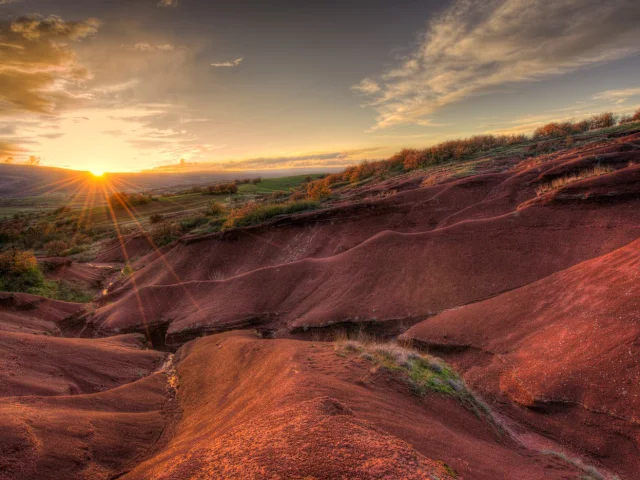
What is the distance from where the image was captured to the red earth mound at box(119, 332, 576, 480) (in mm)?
3471

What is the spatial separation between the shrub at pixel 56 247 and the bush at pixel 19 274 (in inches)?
683

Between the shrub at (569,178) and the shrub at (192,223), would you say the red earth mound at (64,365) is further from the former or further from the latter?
the shrub at (192,223)

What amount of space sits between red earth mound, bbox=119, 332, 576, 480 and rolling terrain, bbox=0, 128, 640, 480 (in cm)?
4

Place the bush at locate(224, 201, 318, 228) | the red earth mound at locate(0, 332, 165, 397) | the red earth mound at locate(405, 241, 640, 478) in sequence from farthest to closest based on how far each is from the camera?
the bush at locate(224, 201, 318, 228) < the red earth mound at locate(0, 332, 165, 397) < the red earth mound at locate(405, 241, 640, 478)

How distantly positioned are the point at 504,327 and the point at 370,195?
1653cm

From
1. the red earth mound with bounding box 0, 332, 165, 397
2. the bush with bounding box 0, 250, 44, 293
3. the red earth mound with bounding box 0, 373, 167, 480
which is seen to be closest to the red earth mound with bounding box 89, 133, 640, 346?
the red earth mound with bounding box 0, 332, 165, 397

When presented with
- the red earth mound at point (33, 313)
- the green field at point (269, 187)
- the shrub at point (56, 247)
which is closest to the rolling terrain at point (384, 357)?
the red earth mound at point (33, 313)

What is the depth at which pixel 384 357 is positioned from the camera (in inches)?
317

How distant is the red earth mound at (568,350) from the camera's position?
642 centimetres

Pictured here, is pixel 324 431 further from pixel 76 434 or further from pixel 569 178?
pixel 569 178

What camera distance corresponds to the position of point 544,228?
13.1 m

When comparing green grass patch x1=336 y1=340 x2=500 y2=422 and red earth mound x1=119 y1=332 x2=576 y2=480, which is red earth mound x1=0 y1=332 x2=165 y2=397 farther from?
green grass patch x1=336 y1=340 x2=500 y2=422

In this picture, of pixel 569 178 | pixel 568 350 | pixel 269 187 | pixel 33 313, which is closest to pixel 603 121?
pixel 569 178

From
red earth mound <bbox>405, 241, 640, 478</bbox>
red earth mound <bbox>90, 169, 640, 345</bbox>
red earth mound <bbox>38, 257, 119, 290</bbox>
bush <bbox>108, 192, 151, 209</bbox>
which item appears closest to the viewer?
red earth mound <bbox>405, 241, 640, 478</bbox>
